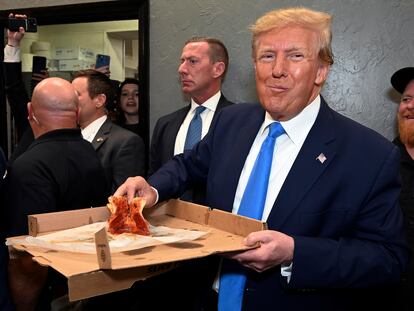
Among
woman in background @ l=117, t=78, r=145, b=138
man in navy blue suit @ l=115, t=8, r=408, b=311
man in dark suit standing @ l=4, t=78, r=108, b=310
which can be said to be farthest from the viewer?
woman in background @ l=117, t=78, r=145, b=138

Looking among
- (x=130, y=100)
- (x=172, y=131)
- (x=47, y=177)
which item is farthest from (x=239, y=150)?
(x=130, y=100)

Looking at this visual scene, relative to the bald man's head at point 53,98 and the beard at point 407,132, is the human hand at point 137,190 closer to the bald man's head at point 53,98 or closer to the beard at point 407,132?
the bald man's head at point 53,98

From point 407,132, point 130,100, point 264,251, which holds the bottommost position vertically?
point 264,251

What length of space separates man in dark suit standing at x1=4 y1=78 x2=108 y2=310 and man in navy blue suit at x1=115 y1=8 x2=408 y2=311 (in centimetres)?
61

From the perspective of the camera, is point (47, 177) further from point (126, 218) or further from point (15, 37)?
point (15, 37)

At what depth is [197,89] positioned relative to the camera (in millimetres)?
2812

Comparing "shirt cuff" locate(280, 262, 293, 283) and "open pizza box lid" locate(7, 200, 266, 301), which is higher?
"open pizza box lid" locate(7, 200, 266, 301)

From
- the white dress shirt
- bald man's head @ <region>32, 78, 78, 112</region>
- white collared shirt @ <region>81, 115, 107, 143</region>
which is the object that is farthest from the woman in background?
the white dress shirt

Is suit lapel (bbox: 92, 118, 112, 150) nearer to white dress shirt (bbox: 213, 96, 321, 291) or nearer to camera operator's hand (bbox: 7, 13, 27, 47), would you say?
camera operator's hand (bbox: 7, 13, 27, 47)

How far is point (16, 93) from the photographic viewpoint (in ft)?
10.0

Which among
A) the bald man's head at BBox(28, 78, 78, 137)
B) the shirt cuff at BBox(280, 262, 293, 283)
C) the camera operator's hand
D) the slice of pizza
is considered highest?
the camera operator's hand

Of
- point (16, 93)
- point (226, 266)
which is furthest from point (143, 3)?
point (226, 266)

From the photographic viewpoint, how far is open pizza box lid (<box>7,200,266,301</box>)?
0.97m

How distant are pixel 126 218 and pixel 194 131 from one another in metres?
1.47
